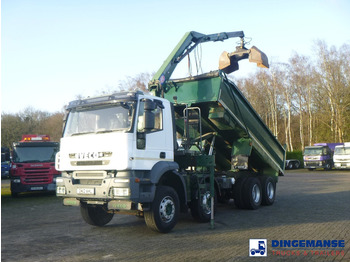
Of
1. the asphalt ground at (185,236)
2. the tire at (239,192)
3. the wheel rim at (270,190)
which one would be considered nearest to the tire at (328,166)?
the wheel rim at (270,190)

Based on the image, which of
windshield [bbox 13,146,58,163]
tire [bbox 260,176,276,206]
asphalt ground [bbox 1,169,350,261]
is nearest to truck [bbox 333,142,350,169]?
asphalt ground [bbox 1,169,350,261]

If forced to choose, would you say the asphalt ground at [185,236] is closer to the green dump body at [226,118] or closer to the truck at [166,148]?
the truck at [166,148]

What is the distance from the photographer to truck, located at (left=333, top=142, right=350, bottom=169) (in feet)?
101

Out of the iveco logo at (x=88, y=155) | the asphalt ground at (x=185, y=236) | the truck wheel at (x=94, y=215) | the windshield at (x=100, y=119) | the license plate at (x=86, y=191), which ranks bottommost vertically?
the asphalt ground at (x=185, y=236)

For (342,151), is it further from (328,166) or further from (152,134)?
(152,134)

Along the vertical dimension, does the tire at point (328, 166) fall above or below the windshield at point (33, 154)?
below

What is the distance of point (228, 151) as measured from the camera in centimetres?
1071

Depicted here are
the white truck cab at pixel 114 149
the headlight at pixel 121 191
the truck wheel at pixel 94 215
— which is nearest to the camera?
the headlight at pixel 121 191

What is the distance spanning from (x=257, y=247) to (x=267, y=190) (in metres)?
5.23

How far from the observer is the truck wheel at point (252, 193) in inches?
410

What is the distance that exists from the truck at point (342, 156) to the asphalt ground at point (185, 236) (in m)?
22.0

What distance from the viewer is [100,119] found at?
24.3 feet

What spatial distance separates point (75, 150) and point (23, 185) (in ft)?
29.1

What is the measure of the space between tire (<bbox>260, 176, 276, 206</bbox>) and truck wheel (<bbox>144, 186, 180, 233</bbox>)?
432cm
